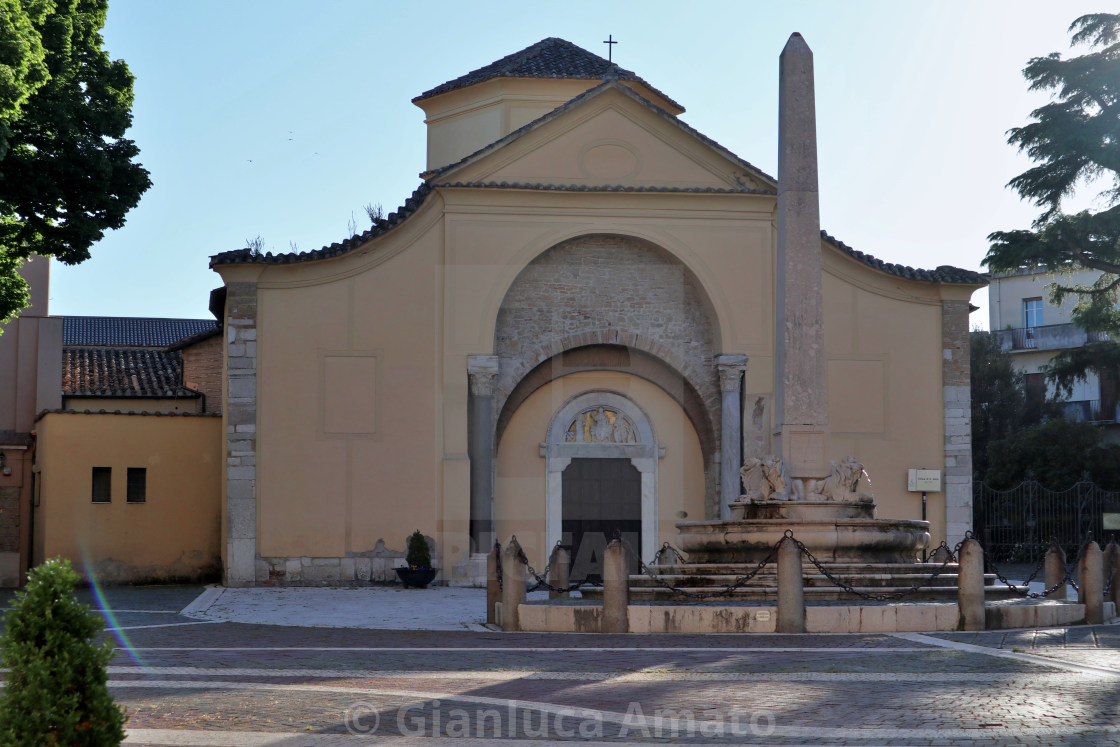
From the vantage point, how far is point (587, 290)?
23.1 m

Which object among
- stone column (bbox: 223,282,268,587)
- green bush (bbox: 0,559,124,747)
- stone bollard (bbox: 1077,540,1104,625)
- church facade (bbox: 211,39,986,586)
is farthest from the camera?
church facade (bbox: 211,39,986,586)

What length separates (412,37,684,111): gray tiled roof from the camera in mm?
26125

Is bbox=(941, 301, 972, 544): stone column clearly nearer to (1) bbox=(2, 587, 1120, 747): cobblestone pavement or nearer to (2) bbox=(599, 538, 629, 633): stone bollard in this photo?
(1) bbox=(2, 587, 1120, 747): cobblestone pavement

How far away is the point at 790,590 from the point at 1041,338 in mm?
30663

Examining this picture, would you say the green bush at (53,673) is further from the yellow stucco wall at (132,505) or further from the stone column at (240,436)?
the yellow stucco wall at (132,505)

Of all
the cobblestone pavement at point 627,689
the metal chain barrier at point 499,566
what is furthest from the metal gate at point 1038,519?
the cobblestone pavement at point 627,689

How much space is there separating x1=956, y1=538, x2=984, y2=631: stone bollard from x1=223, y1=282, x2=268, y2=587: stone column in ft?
41.3

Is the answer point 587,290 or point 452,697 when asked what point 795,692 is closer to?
point 452,697

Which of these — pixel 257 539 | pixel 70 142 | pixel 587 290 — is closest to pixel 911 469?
pixel 587 290

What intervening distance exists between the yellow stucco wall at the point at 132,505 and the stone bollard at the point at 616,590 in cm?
1357

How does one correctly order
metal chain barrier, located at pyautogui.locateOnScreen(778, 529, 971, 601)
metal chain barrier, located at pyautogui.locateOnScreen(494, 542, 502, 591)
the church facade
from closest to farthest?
metal chain barrier, located at pyautogui.locateOnScreen(778, 529, 971, 601), metal chain barrier, located at pyautogui.locateOnScreen(494, 542, 502, 591), the church facade

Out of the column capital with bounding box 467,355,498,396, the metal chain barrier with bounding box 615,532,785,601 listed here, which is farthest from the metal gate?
→ the metal chain barrier with bounding box 615,532,785,601

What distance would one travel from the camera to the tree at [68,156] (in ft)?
57.6

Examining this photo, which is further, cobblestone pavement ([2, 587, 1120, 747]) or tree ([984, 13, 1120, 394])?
tree ([984, 13, 1120, 394])
